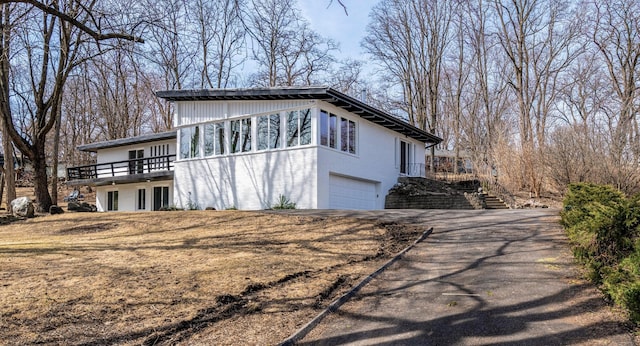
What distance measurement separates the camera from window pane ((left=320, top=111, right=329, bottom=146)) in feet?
60.0

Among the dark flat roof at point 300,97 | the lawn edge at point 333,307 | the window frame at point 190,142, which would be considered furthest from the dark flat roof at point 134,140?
the lawn edge at point 333,307

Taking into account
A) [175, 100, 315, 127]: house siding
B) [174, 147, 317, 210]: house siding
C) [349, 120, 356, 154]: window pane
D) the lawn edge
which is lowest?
the lawn edge

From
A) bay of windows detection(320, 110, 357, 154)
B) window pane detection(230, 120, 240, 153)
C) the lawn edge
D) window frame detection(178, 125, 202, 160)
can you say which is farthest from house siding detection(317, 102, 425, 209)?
the lawn edge

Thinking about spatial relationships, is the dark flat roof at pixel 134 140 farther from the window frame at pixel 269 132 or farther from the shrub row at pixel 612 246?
the shrub row at pixel 612 246

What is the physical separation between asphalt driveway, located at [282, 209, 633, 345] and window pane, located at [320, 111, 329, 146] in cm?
947

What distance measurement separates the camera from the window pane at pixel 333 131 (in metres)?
18.9

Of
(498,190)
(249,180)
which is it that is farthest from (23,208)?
(498,190)

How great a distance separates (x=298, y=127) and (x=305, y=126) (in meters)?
0.35

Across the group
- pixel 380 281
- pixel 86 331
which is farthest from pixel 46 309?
pixel 380 281

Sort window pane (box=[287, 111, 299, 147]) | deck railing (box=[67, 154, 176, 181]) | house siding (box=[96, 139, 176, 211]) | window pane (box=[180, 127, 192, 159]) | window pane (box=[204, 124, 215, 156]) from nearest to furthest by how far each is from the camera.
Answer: window pane (box=[287, 111, 299, 147])
window pane (box=[204, 124, 215, 156])
window pane (box=[180, 127, 192, 159])
deck railing (box=[67, 154, 176, 181])
house siding (box=[96, 139, 176, 211])

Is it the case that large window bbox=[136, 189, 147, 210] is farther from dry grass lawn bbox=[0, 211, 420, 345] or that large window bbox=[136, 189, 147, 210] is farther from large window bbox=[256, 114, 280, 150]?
dry grass lawn bbox=[0, 211, 420, 345]

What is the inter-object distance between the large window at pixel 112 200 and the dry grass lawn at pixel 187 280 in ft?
57.3

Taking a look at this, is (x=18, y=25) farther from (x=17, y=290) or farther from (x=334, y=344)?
(x=334, y=344)

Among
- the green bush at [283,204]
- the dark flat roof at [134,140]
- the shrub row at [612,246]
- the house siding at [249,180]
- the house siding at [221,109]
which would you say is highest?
the house siding at [221,109]
